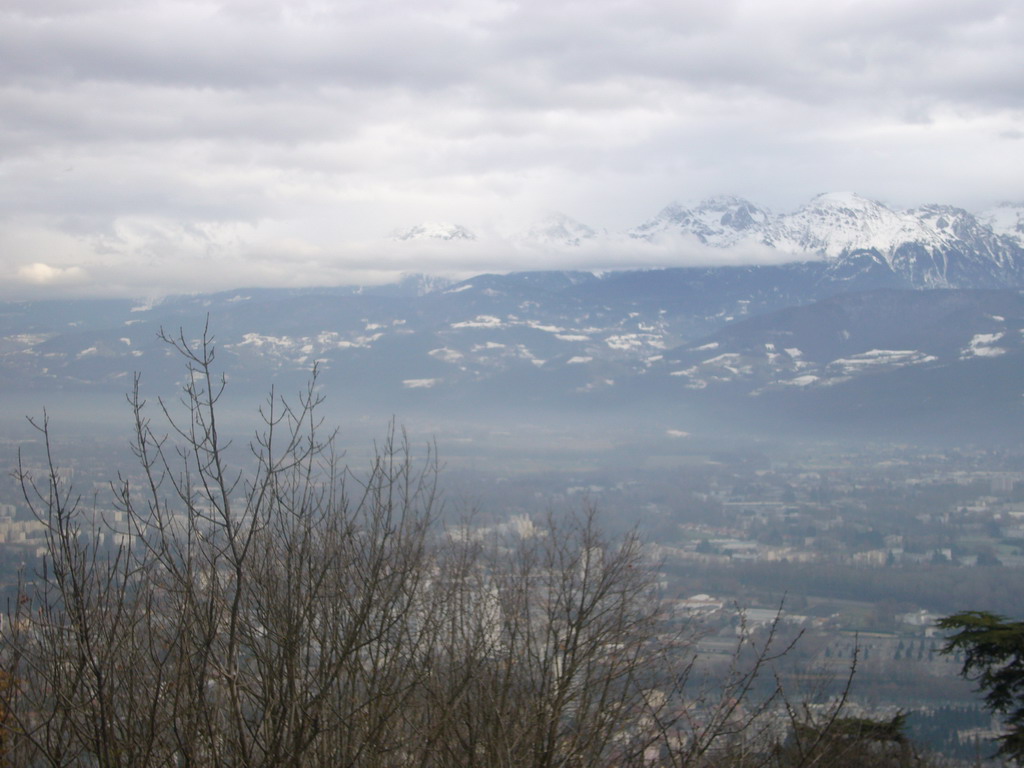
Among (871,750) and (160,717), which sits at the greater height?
(160,717)

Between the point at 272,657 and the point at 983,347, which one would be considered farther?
the point at 983,347

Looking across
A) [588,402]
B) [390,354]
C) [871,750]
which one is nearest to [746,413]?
[588,402]

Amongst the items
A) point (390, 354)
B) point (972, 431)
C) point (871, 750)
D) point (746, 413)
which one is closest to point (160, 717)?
point (871, 750)

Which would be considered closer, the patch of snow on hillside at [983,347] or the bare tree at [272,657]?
the bare tree at [272,657]

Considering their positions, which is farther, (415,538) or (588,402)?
(588,402)

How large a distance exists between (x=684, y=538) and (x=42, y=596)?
62.1 metres

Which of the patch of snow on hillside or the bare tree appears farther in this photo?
the patch of snow on hillside

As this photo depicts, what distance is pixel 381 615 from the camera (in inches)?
282

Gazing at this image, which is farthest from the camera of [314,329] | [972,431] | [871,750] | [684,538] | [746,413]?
[314,329]

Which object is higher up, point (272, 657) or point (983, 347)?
point (983, 347)

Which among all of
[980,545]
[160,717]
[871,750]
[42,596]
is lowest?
[980,545]

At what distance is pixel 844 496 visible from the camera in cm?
9075

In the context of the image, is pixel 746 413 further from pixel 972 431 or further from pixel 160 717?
pixel 160 717

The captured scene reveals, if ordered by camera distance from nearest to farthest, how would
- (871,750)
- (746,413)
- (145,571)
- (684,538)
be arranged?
(145,571) < (871,750) < (684,538) < (746,413)
